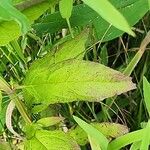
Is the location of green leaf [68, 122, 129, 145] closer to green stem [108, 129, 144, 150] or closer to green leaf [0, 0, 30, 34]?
green stem [108, 129, 144, 150]

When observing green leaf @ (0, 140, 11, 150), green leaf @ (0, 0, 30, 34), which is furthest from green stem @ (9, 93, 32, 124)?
green leaf @ (0, 0, 30, 34)

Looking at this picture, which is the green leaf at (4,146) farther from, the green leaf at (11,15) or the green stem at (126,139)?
the green leaf at (11,15)

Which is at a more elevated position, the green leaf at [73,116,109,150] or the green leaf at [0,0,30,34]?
the green leaf at [0,0,30,34]

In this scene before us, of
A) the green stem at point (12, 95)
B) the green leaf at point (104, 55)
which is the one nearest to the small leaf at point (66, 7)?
the green stem at point (12, 95)

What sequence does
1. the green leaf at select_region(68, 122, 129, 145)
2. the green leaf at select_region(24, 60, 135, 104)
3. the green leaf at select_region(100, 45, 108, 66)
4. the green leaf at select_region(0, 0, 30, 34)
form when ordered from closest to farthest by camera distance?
the green leaf at select_region(0, 0, 30, 34), the green leaf at select_region(24, 60, 135, 104), the green leaf at select_region(68, 122, 129, 145), the green leaf at select_region(100, 45, 108, 66)

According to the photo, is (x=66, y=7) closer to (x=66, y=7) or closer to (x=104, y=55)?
(x=66, y=7)

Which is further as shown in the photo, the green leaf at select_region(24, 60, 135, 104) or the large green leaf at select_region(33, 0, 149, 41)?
the large green leaf at select_region(33, 0, 149, 41)
